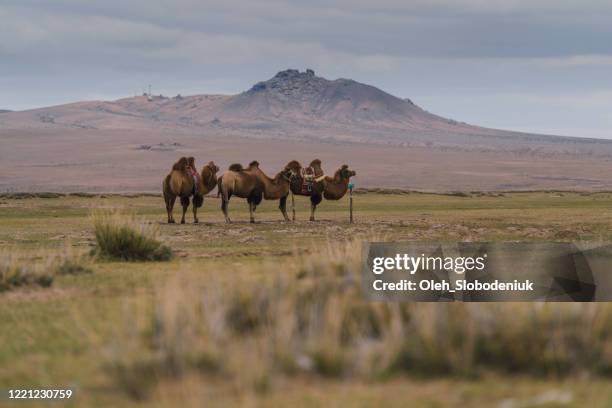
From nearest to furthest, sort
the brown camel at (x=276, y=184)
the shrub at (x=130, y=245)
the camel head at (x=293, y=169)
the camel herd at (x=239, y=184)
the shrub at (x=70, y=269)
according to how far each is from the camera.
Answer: the shrub at (x=70, y=269) → the shrub at (x=130, y=245) → the camel herd at (x=239, y=184) → the brown camel at (x=276, y=184) → the camel head at (x=293, y=169)

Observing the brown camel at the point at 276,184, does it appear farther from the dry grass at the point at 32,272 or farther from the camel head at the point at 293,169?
the dry grass at the point at 32,272

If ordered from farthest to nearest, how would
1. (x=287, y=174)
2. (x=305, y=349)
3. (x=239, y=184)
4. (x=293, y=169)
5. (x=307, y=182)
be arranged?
(x=293, y=169) < (x=307, y=182) < (x=287, y=174) < (x=239, y=184) < (x=305, y=349)

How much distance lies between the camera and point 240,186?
30453mm

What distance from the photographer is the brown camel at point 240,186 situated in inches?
1193

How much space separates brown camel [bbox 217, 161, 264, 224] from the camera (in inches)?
1193

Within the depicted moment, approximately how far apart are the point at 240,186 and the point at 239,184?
7 centimetres

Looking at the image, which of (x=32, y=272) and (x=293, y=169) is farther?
(x=293, y=169)

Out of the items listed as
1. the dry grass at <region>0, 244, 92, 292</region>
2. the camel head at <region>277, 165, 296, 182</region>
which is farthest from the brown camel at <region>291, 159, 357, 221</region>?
the dry grass at <region>0, 244, 92, 292</region>

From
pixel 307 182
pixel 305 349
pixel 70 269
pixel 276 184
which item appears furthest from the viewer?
pixel 307 182

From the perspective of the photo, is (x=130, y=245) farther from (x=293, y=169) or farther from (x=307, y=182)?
(x=293, y=169)

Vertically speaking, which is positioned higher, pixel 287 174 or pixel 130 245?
pixel 287 174

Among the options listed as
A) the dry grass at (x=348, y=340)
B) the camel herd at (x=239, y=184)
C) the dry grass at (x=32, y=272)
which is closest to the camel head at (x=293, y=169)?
the camel herd at (x=239, y=184)

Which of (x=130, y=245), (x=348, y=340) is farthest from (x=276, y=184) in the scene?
(x=348, y=340)

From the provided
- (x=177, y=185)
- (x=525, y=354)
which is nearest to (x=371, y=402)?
(x=525, y=354)
